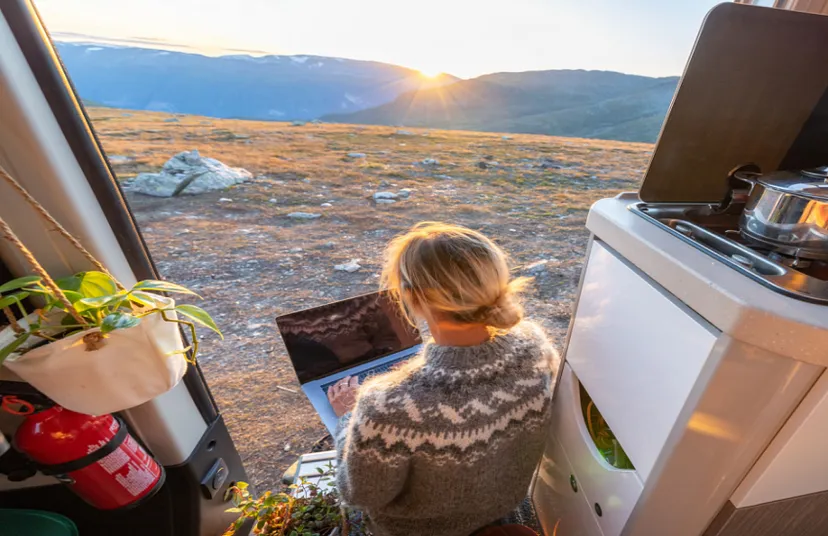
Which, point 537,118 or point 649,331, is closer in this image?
point 649,331

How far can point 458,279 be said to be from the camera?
23.7 inches

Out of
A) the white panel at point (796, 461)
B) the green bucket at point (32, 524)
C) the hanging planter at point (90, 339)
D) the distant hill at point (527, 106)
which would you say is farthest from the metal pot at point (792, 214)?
the distant hill at point (527, 106)

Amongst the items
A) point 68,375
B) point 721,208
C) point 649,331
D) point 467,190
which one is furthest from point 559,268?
point 68,375

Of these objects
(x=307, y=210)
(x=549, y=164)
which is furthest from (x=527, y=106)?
(x=307, y=210)

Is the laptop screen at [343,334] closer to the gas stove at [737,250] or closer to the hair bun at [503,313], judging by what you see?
the hair bun at [503,313]

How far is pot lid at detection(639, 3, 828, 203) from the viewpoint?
596mm

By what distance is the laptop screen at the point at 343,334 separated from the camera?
2.96 feet

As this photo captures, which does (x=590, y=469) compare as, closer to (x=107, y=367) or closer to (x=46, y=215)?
(x=107, y=367)

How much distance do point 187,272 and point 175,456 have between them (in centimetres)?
141

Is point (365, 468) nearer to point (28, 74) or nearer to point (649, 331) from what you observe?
point (649, 331)

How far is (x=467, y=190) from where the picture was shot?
2896mm

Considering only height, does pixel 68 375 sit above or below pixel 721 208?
below

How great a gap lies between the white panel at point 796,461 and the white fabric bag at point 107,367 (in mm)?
830

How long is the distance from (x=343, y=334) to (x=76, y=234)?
22.0 inches
